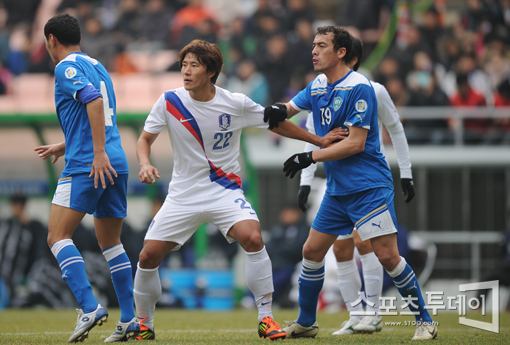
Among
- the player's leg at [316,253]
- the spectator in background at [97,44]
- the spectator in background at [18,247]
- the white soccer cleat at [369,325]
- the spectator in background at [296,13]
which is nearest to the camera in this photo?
the player's leg at [316,253]

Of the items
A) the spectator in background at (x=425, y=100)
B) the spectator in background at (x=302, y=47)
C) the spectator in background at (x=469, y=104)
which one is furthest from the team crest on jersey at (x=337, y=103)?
the spectator in background at (x=302, y=47)

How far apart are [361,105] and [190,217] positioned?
1580mm

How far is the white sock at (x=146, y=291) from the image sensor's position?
513 centimetres

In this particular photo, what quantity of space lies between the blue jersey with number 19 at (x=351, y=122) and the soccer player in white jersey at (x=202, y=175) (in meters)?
0.19

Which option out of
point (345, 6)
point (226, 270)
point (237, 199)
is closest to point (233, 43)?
point (345, 6)

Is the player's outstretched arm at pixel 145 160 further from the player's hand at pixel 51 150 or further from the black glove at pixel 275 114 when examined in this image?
the black glove at pixel 275 114

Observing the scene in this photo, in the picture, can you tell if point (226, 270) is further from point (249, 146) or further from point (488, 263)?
point (488, 263)

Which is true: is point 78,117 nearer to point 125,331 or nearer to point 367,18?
point 125,331

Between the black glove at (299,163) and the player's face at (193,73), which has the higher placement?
the player's face at (193,73)

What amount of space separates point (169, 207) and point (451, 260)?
6.89 m

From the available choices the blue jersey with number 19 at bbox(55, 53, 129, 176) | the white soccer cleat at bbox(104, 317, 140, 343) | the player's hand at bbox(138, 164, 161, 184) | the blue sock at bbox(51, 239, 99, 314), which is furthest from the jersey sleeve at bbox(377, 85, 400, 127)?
the blue sock at bbox(51, 239, 99, 314)

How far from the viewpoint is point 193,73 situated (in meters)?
5.10

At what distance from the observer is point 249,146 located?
36.8ft

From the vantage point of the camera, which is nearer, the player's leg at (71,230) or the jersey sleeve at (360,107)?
the player's leg at (71,230)
